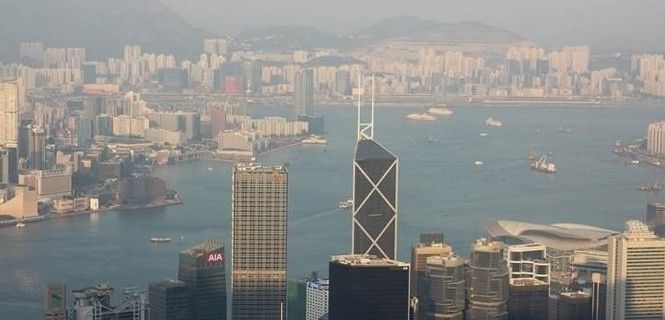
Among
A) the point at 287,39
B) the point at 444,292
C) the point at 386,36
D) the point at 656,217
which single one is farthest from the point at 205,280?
the point at 386,36

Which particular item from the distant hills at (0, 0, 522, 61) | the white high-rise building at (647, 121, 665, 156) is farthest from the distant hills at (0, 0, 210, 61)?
the white high-rise building at (647, 121, 665, 156)

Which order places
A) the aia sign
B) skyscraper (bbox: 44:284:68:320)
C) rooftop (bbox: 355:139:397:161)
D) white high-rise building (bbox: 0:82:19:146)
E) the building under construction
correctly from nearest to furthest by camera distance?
1. the building under construction
2. skyscraper (bbox: 44:284:68:320)
3. the aia sign
4. rooftop (bbox: 355:139:397:161)
5. white high-rise building (bbox: 0:82:19:146)

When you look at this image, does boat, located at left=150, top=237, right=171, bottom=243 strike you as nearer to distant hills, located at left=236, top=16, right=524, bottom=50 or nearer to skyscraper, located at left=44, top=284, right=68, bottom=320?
skyscraper, located at left=44, top=284, right=68, bottom=320

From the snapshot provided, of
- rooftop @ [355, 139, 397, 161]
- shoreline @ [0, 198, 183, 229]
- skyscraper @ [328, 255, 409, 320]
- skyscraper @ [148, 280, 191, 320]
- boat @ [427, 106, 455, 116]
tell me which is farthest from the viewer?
boat @ [427, 106, 455, 116]

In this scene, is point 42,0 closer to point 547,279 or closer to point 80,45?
point 80,45

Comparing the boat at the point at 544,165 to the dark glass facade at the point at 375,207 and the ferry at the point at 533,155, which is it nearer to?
the ferry at the point at 533,155

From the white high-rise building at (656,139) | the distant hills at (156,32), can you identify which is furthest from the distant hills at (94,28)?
the white high-rise building at (656,139)

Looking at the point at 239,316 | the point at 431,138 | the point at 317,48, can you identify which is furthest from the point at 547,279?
the point at 317,48
